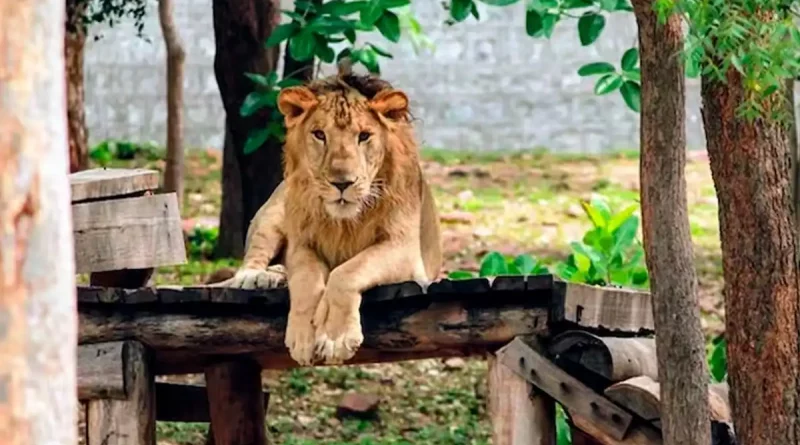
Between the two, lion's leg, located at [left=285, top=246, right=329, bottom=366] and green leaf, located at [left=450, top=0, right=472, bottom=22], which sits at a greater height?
green leaf, located at [left=450, top=0, right=472, bottom=22]

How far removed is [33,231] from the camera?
307 centimetres

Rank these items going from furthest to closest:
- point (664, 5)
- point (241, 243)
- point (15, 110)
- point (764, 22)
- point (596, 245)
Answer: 1. point (241, 243)
2. point (596, 245)
3. point (764, 22)
4. point (664, 5)
5. point (15, 110)

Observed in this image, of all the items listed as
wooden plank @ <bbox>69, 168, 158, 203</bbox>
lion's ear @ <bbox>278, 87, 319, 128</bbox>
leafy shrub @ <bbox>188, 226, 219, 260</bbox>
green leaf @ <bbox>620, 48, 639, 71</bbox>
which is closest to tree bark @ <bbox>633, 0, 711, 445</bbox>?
lion's ear @ <bbox>278, 87, 319, 128</bbox>

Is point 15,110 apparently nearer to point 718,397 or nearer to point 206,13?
point 718,397

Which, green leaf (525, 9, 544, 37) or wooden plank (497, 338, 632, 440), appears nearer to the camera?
wooden plank (497, 338, 632, 440)

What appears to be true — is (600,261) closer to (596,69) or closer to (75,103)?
(596,69)

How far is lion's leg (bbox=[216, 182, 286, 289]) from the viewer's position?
6.48m

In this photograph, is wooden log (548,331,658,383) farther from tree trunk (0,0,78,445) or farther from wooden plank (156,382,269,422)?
tree trunk (0,0,78,445)

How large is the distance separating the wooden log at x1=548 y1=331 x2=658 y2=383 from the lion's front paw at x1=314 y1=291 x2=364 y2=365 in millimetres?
A: 740

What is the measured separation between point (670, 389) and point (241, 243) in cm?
635

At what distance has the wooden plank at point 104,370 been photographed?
21.2 feet

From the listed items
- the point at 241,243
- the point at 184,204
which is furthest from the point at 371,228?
the point at 184,204

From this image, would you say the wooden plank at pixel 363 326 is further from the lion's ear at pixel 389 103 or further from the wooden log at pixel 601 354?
the lion's ear at pixel 389 103

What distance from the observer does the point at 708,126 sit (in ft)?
18.3
